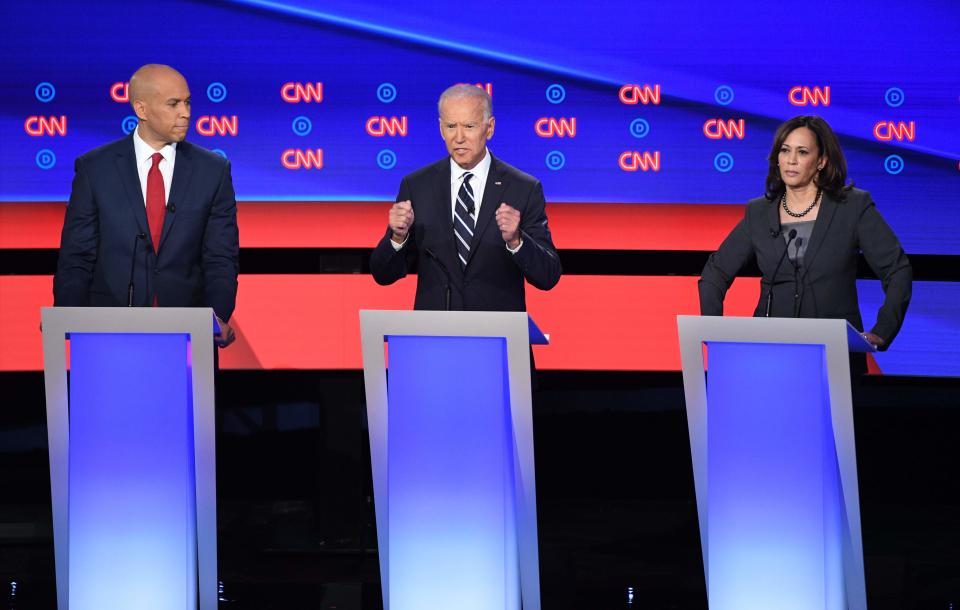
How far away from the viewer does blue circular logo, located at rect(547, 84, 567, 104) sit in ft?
14.5

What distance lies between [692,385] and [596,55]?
7.11 feet

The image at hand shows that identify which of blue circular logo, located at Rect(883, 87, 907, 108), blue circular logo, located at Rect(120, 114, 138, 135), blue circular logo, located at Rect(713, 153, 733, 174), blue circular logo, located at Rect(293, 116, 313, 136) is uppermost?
blue circular logo, located at Rect(120, 114, 138, 135)

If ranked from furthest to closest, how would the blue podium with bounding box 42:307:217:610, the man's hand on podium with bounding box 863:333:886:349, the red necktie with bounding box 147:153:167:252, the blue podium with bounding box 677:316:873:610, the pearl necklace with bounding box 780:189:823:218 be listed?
the pearl necklace with bounding box 780:189:823:218
the red necktie with bounding box 147:153:167:252
the man's hand on podium with bounding box 863:333:886:349
the blue podium with bounding box 42:307:217:610
the blue podium with bounding box 677:316:873:610

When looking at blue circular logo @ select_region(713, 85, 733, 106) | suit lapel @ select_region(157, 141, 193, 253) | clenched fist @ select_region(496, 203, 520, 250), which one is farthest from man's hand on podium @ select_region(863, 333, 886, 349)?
suit lapel @ select_region(157, 141, 193, 253)

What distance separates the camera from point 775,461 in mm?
2498

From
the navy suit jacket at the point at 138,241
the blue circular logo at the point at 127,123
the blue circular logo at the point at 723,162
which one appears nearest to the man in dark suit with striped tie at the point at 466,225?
the navy suit jacket at the point at 138,241

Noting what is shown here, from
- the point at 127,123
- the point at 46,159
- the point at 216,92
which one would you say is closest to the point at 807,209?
the point at 216,92

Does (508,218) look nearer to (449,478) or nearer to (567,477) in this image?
(449,478)

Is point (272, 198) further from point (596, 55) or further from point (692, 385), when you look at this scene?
point (692, 385)

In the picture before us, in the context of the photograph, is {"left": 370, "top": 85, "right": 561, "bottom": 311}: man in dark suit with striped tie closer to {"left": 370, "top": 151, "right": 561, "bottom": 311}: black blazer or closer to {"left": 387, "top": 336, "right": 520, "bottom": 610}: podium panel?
{"left": 370, "top": 151, "right": 561, "bottom": 311}: black blazer

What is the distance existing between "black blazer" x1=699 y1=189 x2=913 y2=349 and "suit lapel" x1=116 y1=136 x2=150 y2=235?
63.3 inches

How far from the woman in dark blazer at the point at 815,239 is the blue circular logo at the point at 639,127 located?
41.1 inches

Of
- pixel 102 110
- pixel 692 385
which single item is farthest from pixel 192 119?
pixel 692 385

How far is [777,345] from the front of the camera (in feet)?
8.12
